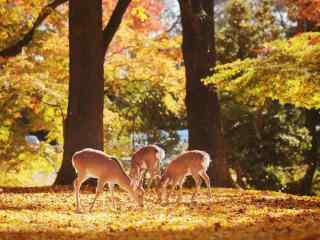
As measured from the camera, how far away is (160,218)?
859 cm

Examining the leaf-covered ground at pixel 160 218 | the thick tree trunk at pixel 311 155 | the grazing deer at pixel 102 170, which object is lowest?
the leaf-covered ground at pixel 160 218

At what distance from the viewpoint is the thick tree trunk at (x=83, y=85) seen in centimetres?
1407

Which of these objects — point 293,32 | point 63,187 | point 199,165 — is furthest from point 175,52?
point 199,165

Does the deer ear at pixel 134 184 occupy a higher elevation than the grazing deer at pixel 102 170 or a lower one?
lower

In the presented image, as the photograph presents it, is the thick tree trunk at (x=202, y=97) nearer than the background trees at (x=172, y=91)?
No

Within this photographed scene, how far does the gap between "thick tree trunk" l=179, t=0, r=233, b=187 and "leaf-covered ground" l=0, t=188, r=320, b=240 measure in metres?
3.06

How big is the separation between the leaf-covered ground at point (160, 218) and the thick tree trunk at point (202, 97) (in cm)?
306

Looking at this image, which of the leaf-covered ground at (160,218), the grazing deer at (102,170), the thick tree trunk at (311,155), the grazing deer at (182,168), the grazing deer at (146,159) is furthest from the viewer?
the thick tree trunk at (311,155)

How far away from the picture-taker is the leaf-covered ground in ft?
23.3

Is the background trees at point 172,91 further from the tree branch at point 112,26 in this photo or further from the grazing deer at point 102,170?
the grazing deer at point 102,170

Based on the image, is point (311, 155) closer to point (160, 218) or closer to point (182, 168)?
point (182, 168)

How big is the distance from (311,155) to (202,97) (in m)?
7.88

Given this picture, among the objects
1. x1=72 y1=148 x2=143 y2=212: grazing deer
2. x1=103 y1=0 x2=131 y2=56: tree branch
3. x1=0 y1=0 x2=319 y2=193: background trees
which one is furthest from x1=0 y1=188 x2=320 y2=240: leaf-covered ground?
x1=103 y1=0 x2=131 y2=56: tree branch

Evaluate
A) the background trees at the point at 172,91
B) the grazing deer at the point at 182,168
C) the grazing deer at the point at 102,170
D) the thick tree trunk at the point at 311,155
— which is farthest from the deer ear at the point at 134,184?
the thick tree trunk at the point at 311,155
